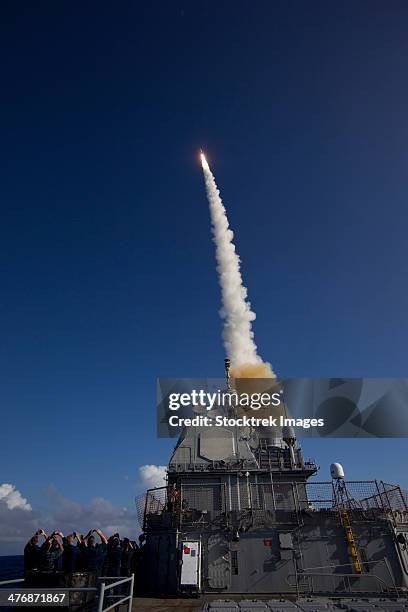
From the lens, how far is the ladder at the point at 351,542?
17.5m

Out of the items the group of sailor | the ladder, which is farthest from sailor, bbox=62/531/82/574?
the ladder

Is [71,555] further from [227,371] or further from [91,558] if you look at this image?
[227,371]

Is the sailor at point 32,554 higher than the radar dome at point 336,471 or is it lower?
lower

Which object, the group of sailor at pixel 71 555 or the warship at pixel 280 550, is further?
the warship at pixel 280 550

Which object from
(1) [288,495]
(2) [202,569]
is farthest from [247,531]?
(1) [288,495]

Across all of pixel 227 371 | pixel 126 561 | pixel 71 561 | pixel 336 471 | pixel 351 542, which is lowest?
pixel 71 561

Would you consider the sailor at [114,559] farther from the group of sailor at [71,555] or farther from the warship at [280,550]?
the warship at [280,550]

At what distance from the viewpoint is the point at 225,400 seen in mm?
30078

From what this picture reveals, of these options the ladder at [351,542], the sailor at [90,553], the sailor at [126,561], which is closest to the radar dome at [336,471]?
the ladder at [351,542]

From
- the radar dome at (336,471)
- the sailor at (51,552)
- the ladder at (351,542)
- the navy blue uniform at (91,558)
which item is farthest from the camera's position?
the radar dome at (336,471)

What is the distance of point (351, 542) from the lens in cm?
1809

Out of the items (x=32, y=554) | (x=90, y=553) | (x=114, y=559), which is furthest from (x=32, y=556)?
(x=114, y=559)

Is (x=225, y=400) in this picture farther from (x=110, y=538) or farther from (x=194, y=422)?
(x=110, y=538)

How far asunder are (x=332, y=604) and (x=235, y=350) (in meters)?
27.4
